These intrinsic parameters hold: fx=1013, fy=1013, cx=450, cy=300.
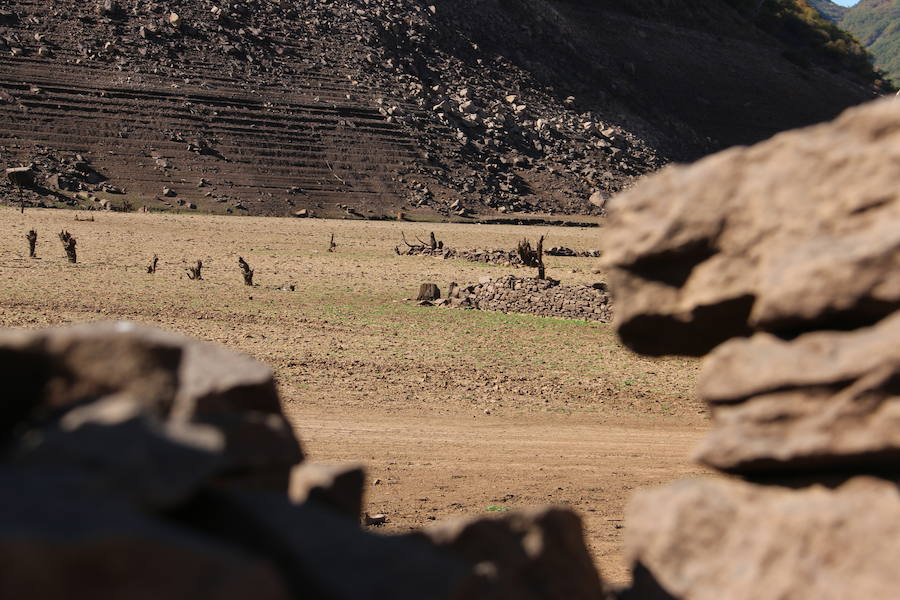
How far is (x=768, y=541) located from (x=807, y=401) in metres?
0.60

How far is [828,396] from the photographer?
3.99 meters

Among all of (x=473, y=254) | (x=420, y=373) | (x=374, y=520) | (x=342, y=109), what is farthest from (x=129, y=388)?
(x=342, y=109)

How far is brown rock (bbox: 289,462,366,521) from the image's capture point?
425 cm

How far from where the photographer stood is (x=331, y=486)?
4.26 metres

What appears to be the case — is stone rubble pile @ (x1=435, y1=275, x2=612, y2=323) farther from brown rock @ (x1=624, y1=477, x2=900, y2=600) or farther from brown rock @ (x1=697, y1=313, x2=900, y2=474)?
brown rock @ (x1=697, y1=313, x2=900, y2=474)

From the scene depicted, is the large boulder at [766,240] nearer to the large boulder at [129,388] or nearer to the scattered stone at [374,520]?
the large boulder at [129,388]

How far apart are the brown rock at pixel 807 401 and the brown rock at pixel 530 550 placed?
737 millimetres

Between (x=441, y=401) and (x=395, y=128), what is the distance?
48837 millimetres

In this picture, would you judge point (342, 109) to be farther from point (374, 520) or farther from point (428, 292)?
point (374, 520)

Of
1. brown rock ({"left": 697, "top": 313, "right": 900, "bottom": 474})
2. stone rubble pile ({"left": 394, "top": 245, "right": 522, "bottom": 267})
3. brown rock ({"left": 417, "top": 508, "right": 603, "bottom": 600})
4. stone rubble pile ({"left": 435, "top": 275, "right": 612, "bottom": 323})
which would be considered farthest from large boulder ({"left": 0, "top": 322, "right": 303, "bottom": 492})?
stone rubble pile ({"left": 394, "top": 245, "right": 522, "bottom": 267})

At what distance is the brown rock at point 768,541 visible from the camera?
393cm

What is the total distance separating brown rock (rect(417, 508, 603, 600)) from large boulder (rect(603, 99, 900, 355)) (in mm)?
964

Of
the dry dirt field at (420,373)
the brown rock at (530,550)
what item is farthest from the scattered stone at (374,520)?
the brown rock at (530,550)

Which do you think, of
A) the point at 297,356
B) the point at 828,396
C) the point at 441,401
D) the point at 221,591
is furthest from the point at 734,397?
the point at 297,356
